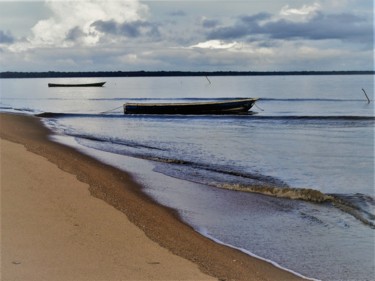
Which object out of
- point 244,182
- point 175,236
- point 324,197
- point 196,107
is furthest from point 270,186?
point 196,107

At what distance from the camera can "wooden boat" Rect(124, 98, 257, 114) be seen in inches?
1646

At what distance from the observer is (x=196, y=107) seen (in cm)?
4200

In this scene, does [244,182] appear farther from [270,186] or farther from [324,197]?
[324,197]

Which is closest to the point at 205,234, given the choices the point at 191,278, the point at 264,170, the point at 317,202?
the point at 191,278

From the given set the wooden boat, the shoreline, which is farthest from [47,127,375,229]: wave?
the wooden boat

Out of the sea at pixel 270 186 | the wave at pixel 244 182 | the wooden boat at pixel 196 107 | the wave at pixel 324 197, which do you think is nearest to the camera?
the sea at pixel 270 186

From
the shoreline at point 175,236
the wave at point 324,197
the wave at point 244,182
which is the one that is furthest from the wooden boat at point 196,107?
the shoreline at point 175,236

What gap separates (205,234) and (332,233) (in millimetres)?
2153

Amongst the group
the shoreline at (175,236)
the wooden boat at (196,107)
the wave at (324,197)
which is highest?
the wooden boat at (196,107)

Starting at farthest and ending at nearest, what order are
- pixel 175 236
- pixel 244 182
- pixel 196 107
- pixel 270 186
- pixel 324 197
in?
1. pixel 196 107
2. pixel 244 182
3. pixel 270 186
4. pixel 324 197
5. pixel 175 236

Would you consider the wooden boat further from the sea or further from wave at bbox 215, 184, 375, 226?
wave at bbox 215, 184, 375, 226

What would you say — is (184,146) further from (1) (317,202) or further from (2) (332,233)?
(2) (332,233)

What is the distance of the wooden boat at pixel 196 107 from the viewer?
41812 millimetres

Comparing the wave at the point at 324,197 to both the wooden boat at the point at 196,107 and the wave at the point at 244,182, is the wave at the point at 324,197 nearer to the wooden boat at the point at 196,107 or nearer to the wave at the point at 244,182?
the wave at the point at 244,182
